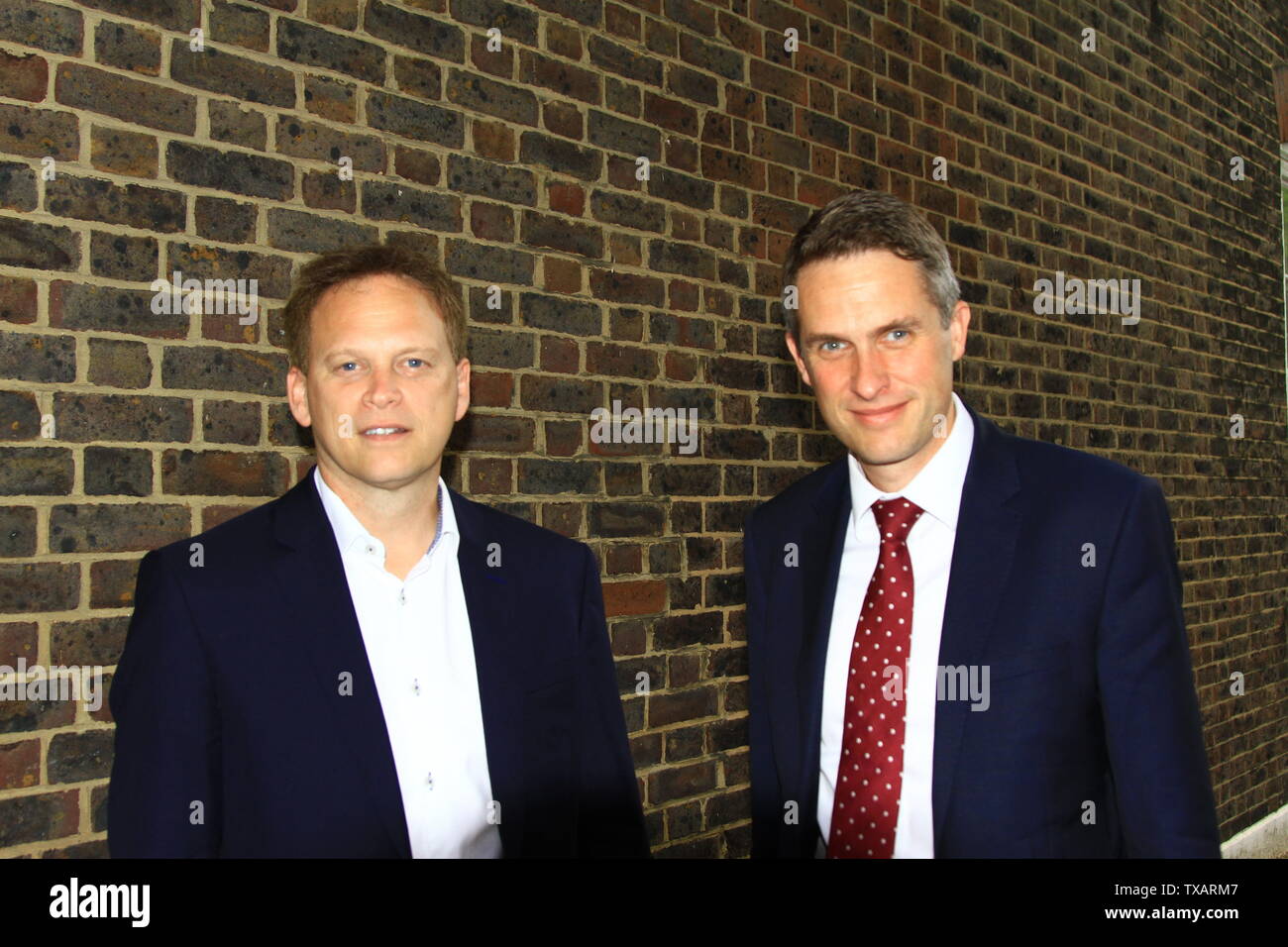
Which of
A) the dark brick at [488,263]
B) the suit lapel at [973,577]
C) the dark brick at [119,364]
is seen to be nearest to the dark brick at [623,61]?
the dark brick at [488,263]

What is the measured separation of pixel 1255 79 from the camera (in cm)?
696

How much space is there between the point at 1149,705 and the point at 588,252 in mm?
1973

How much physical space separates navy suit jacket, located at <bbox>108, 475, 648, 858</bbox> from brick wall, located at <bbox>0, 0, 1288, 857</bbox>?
1.36 feet

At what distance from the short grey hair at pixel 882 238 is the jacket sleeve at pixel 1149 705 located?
0.51 m

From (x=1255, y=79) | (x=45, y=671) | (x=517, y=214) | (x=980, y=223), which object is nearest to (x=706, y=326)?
(x=517, y=214)

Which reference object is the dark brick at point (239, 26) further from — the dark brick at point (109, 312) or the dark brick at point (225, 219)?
the dark brick at point (109, 312)

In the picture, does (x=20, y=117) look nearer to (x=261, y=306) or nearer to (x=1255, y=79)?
(x=261, y=306)

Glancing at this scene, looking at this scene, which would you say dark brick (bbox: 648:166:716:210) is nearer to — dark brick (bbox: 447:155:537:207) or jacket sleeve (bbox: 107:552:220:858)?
dark brick (bbox: 447:155:537:207)

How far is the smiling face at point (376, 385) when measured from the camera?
2096 mm

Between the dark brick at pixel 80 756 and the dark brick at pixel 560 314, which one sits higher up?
the dark brick at pixel 560 314

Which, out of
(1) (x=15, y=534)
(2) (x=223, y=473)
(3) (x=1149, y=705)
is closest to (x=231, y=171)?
(2) (x=223, y=473)

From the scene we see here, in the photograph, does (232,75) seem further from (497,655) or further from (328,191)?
(497,655)

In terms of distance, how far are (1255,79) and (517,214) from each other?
18.5 feet

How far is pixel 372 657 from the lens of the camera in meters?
2.12
